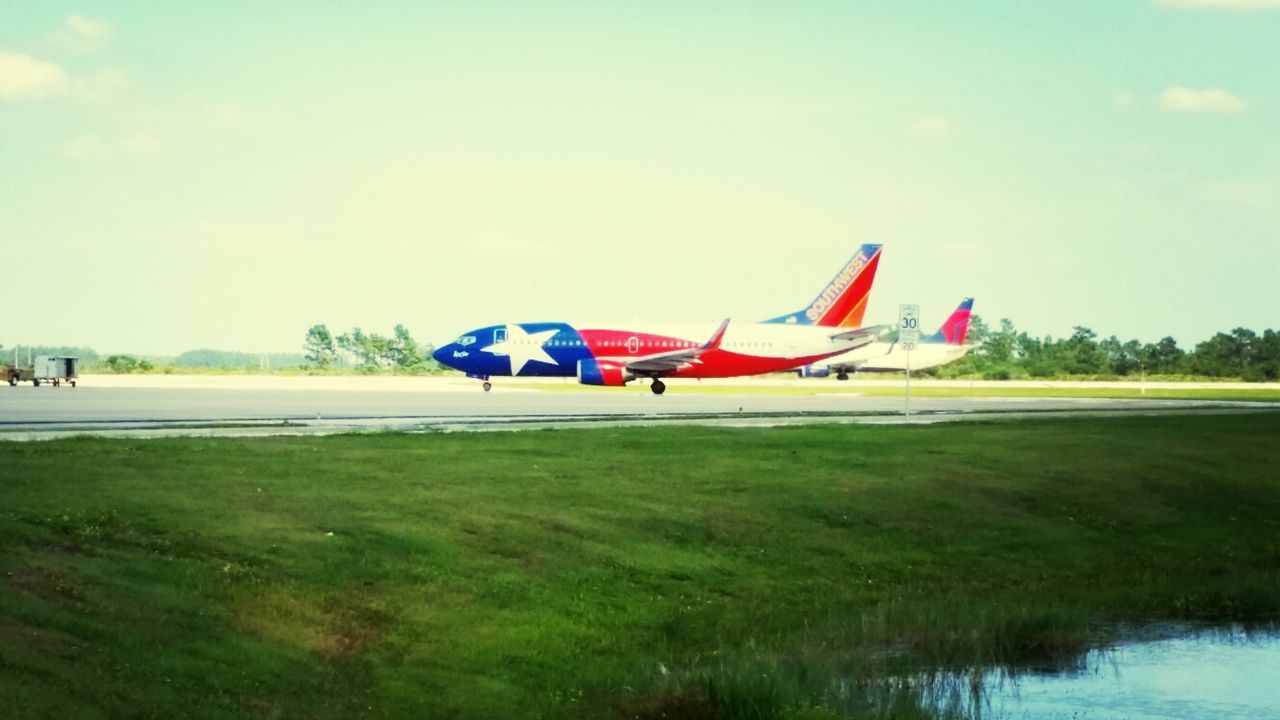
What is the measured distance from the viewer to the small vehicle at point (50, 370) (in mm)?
93125

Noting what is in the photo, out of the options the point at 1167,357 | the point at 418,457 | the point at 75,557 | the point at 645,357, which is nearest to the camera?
the point at 75,557

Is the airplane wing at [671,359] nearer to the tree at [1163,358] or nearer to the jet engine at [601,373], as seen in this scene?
the jet engine at [601,373]

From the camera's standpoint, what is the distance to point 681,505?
2822 cm

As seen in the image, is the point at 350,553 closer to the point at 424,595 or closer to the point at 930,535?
the point at 424,595

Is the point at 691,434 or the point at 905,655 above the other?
the point at 691,434

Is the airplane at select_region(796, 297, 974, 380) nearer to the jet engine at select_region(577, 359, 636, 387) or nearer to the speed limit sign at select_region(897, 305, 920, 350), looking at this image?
the jet engine at select_region(577, 359, 636, 387)

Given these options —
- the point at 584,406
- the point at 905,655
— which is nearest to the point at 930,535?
the point at 905,655

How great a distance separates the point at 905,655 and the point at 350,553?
27.8 ft

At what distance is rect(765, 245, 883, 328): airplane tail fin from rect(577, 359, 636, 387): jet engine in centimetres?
1520

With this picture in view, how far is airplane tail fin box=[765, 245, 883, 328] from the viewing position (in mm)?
95750

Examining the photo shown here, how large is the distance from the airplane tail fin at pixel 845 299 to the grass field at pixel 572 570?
57581mm

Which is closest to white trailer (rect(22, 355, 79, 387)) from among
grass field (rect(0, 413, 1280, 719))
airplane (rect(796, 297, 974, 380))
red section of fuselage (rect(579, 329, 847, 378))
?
red section of fuselage (rect(579, 329, 847, 378))

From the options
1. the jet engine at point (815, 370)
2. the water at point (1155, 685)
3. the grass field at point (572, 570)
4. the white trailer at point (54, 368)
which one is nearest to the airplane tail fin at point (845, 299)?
the jet engine at point (815, 370)

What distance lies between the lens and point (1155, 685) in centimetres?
2114
